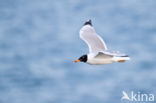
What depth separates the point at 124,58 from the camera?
8250 mm

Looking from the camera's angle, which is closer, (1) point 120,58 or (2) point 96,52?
(1) point 120,58

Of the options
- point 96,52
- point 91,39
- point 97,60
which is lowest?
point 97,60

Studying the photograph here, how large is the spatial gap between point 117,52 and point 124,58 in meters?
0.40

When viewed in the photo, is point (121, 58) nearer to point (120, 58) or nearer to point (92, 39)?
point (120, 58)

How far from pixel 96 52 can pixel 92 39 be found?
0.53 m

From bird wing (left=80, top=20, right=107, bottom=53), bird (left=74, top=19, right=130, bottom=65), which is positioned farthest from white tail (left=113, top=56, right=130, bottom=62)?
bird wing (left=80, top=20, right=107, bottom=53)

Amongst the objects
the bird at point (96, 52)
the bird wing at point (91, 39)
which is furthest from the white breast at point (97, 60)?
the bird wing at point (91, 39)

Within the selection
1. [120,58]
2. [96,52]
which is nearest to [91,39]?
[96,52]

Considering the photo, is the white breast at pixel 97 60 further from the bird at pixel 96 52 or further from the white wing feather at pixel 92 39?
the white wing feather at pixel 92 39

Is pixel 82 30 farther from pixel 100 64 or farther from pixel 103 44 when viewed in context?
pixel 100 64

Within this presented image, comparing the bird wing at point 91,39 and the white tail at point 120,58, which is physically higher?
the bird wing at point 91,39

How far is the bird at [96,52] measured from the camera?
8.18 m

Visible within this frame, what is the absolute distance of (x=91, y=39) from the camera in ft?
29.6

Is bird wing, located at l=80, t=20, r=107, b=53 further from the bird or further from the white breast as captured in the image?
the white breast
